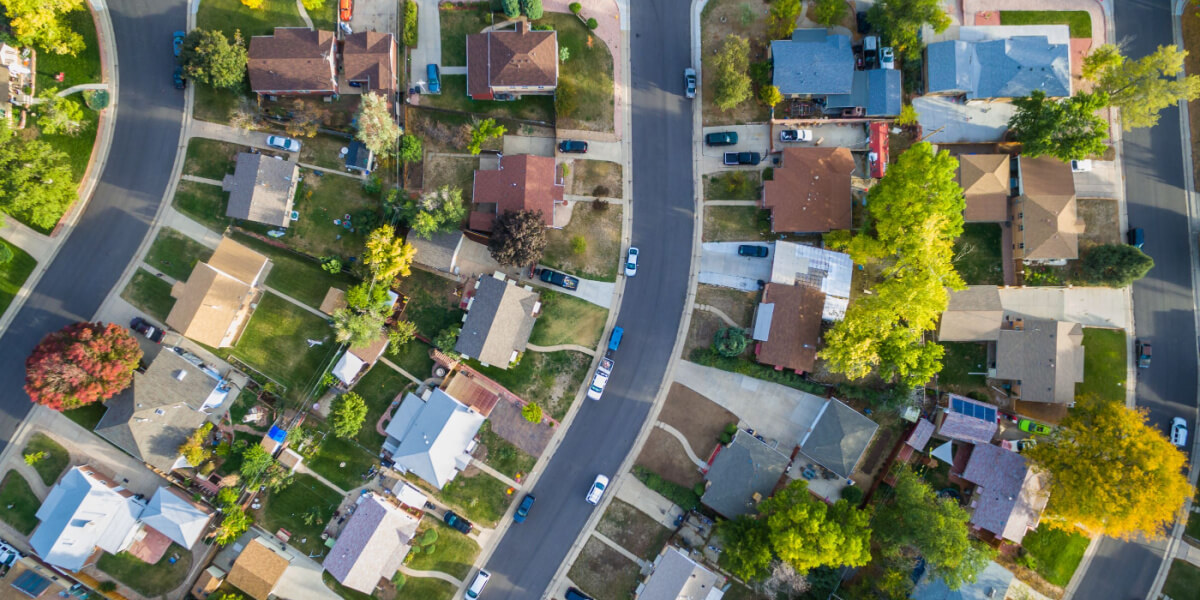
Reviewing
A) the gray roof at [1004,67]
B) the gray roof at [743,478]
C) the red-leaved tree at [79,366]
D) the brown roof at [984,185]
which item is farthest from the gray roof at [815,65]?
the red-leaved tree at [79,366]

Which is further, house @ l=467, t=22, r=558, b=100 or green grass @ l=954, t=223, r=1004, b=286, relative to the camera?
green grass @ l=954, t=223, r=1004, b=286

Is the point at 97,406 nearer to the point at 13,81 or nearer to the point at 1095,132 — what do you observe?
the point at 13,81

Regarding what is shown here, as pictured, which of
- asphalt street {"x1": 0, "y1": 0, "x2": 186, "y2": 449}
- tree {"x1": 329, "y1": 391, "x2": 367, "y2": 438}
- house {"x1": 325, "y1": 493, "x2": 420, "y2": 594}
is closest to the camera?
house {"x1": 325, "y1": 493, "x2": 420, "y2": 594}

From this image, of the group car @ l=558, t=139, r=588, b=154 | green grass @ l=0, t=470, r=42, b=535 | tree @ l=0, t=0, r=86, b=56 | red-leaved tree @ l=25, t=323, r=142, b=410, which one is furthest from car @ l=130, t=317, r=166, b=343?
car @ l=558, t=139, r=588, b=154

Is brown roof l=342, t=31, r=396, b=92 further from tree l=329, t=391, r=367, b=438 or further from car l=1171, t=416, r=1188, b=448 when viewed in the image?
car l=1171, t=416, r=1188, b=448

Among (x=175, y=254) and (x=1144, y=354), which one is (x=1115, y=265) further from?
(x=175, y=254)

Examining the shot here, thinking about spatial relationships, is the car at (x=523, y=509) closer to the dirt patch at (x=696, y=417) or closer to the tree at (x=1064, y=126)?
the dirt patch at (x=696, y=417)
